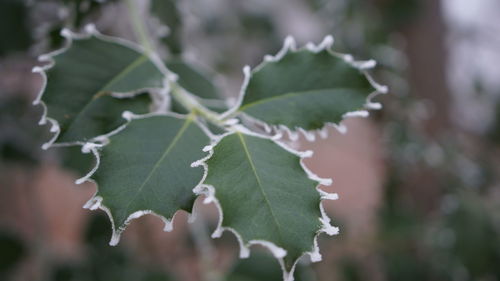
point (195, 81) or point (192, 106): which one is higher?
point (195, 81)

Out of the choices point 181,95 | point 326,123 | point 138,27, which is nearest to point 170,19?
point 138,27

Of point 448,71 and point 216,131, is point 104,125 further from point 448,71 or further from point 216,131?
point 448,71

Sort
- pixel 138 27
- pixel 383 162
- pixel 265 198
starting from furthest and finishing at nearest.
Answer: pixel 383 162
pixel 138 27
pixel 265 198

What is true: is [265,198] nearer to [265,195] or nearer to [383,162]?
[265,195]

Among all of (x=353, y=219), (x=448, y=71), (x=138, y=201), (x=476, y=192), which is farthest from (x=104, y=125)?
(x=353, y=219)

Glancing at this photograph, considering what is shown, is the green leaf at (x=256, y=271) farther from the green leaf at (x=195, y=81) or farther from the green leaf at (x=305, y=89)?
the green leaf at (x=305, y=89)

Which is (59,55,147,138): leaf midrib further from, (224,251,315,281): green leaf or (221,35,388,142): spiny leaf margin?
(224,251,315,281): green leaf

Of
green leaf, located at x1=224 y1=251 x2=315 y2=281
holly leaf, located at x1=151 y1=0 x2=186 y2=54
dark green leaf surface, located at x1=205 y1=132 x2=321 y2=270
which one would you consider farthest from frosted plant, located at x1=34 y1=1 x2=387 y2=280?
green leaf, located at x1=224 y1=251 x2=315 y2=281
